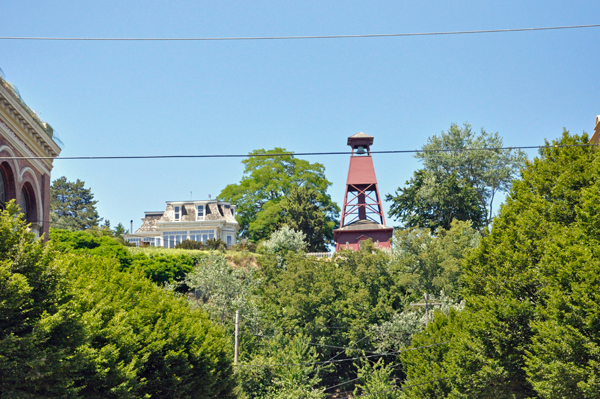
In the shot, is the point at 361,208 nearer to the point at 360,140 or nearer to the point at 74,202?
the point at 360,140

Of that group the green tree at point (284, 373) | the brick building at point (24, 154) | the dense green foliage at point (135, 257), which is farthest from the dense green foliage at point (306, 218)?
the brick building at point (24, 154)

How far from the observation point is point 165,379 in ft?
90.5

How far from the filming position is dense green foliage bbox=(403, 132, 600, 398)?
23.2m

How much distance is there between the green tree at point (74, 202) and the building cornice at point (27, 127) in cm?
6479

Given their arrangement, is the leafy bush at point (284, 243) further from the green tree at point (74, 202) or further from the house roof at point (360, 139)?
the green tree at point (74, 202)

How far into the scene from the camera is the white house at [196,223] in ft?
232

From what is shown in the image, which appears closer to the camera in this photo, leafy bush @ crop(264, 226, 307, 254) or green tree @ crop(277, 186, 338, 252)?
leafy bush @ crop(264, 226, 307, 254)

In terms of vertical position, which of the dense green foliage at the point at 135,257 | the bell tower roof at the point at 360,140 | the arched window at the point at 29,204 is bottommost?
the dense green foliage at the point at 135,257

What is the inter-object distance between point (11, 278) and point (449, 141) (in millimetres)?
50866

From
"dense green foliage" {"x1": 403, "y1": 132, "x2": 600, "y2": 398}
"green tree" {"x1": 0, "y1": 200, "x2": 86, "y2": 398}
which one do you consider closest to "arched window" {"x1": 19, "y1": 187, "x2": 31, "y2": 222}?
"green tree" {"x1": 0, "y1": 200, "x2": 86, "y2": 398}

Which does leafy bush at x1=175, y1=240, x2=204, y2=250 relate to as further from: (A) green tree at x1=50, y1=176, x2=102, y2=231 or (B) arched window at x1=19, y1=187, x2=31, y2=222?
(A) green tree at x1=50, y1=176, x2=102, y2=231

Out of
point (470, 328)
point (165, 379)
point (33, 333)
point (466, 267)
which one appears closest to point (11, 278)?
point (33, 333)

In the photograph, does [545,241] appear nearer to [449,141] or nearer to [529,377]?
[529,377]

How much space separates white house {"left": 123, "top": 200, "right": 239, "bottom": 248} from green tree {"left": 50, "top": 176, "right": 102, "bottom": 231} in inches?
998
